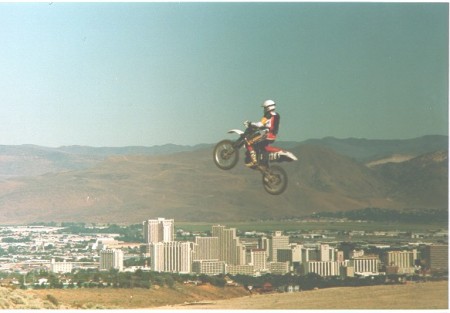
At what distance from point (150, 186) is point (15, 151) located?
2.13 m

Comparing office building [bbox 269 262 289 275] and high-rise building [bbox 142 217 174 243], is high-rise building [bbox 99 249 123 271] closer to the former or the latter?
high-rise building [bbox 142 217 174 243]

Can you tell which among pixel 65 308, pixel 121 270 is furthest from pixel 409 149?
pixel 65 308

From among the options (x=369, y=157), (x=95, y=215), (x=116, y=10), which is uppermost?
(x=116, y=10)

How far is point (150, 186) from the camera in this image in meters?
13.7

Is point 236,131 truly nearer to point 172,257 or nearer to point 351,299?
point 172,257

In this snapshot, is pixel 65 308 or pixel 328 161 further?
pixel 328 161

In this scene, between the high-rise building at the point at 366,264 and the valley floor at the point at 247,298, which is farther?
the high-rise building at the point at 366,264

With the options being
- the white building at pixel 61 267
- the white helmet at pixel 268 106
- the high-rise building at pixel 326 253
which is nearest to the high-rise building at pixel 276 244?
the high-rise building at pixel 326 253

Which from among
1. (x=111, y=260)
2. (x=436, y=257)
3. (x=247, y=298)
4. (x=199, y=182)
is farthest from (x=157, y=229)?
(x=436, y=257)

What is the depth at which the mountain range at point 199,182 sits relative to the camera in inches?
538

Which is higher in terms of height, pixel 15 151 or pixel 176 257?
pixel 15 151

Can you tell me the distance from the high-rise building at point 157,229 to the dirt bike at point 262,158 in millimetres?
1184

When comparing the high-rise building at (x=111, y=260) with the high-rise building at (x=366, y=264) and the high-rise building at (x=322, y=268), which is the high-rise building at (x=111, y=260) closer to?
the high-rise building at (x=322, y=268)

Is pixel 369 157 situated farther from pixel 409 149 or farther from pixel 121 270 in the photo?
pixel 121 270
